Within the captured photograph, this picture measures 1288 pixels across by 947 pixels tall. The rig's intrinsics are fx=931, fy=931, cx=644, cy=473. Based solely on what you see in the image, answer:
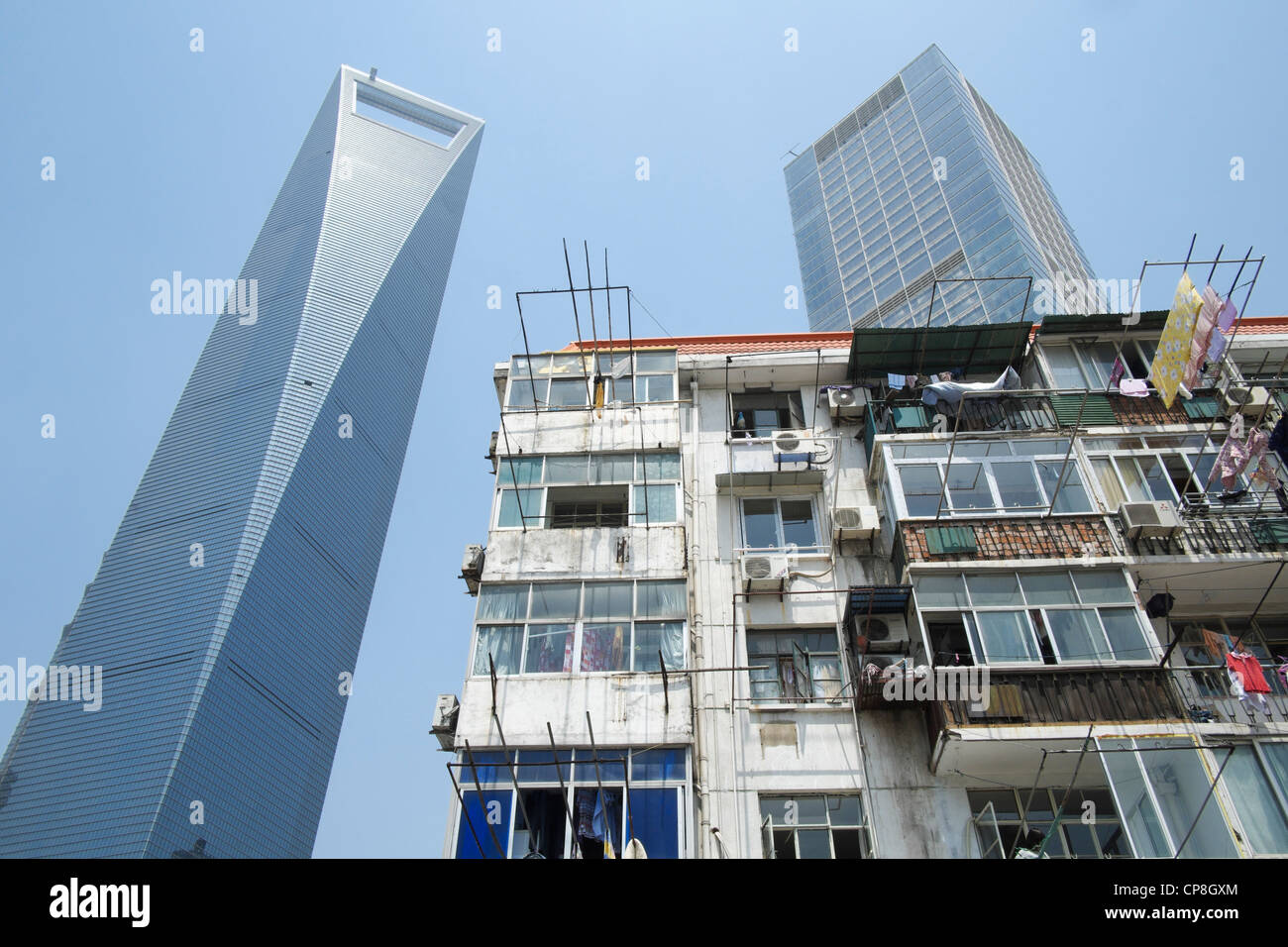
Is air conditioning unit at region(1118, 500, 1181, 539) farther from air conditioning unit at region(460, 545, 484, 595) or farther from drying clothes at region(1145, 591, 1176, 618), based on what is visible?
air conditioning unit at region(460, 545, 484, 595)

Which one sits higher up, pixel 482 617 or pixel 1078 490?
pixel 1078 490

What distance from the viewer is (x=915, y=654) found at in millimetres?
17328

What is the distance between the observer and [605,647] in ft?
55.6

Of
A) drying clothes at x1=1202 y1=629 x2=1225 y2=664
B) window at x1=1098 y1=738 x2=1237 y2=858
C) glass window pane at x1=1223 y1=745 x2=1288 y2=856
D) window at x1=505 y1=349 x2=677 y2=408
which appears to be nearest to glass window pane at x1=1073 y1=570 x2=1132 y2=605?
drying clothes at x1=1202 y1=629 x2=1225 y2=664

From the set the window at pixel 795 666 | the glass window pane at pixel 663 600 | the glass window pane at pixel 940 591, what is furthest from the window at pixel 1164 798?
the glass window pane at pixel 663 600

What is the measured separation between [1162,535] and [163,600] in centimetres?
10254

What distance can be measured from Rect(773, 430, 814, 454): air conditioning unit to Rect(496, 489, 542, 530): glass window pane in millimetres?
5509

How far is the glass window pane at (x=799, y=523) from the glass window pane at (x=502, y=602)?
20.3 ft

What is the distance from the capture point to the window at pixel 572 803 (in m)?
14.2

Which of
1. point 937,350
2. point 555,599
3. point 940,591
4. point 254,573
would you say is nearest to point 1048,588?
point 940,591

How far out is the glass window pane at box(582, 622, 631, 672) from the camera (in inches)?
658
